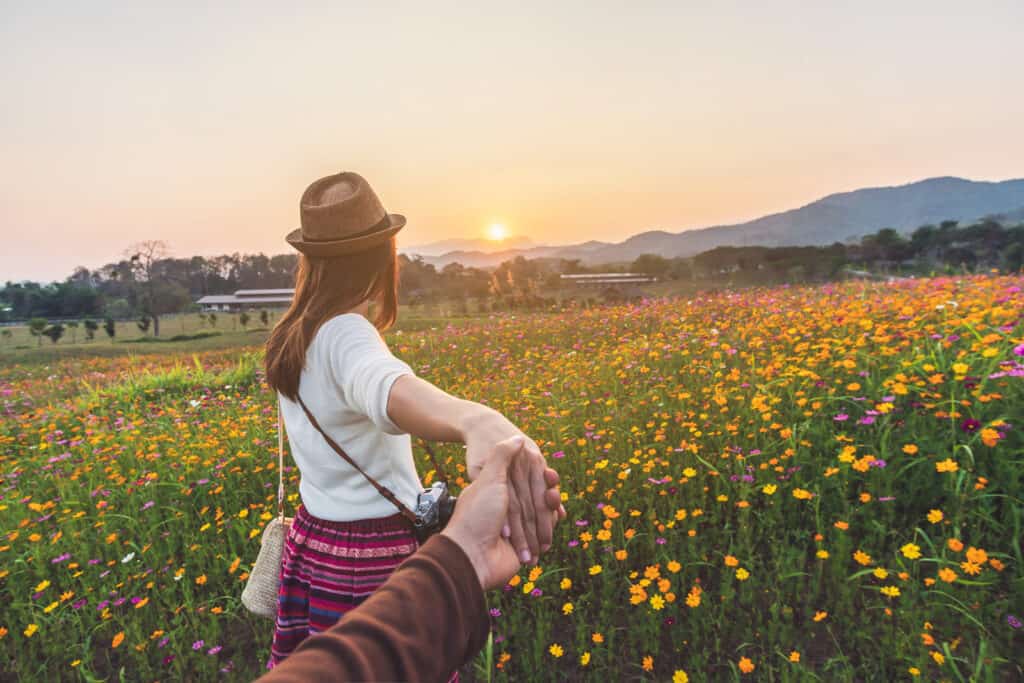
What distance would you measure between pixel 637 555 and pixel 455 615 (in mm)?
2583

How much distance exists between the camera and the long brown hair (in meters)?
1.55

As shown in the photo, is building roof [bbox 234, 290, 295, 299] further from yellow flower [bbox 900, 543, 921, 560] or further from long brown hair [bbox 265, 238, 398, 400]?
yellow flower [bbox 900, 543, 921, 560]

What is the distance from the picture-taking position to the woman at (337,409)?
4.92 ft

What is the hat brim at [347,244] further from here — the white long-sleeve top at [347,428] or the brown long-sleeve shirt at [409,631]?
the brown long-sleeve shirt at [409,631]

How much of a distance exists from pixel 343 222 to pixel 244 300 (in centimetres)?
10170

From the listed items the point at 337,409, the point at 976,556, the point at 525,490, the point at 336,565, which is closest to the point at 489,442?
the point at 525,490

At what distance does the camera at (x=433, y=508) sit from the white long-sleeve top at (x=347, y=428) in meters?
0.21

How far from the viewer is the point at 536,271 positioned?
2302 cm

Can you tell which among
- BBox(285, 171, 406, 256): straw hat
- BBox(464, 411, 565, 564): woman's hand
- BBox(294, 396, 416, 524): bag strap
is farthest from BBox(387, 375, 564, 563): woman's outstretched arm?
BBox(285, 171, 406, 256): straw hat

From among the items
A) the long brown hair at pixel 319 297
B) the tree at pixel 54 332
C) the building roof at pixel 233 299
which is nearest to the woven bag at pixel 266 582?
the long brown hair at pixel 319 297

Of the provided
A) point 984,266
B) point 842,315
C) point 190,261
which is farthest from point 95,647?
point 190,261

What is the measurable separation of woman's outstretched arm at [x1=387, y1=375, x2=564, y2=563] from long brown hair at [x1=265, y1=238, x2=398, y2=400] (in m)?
0.50

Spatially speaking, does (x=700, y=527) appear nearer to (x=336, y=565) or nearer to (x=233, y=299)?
(x=336, y=565)

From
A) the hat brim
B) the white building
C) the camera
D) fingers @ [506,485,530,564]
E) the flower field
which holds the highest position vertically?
the white building
